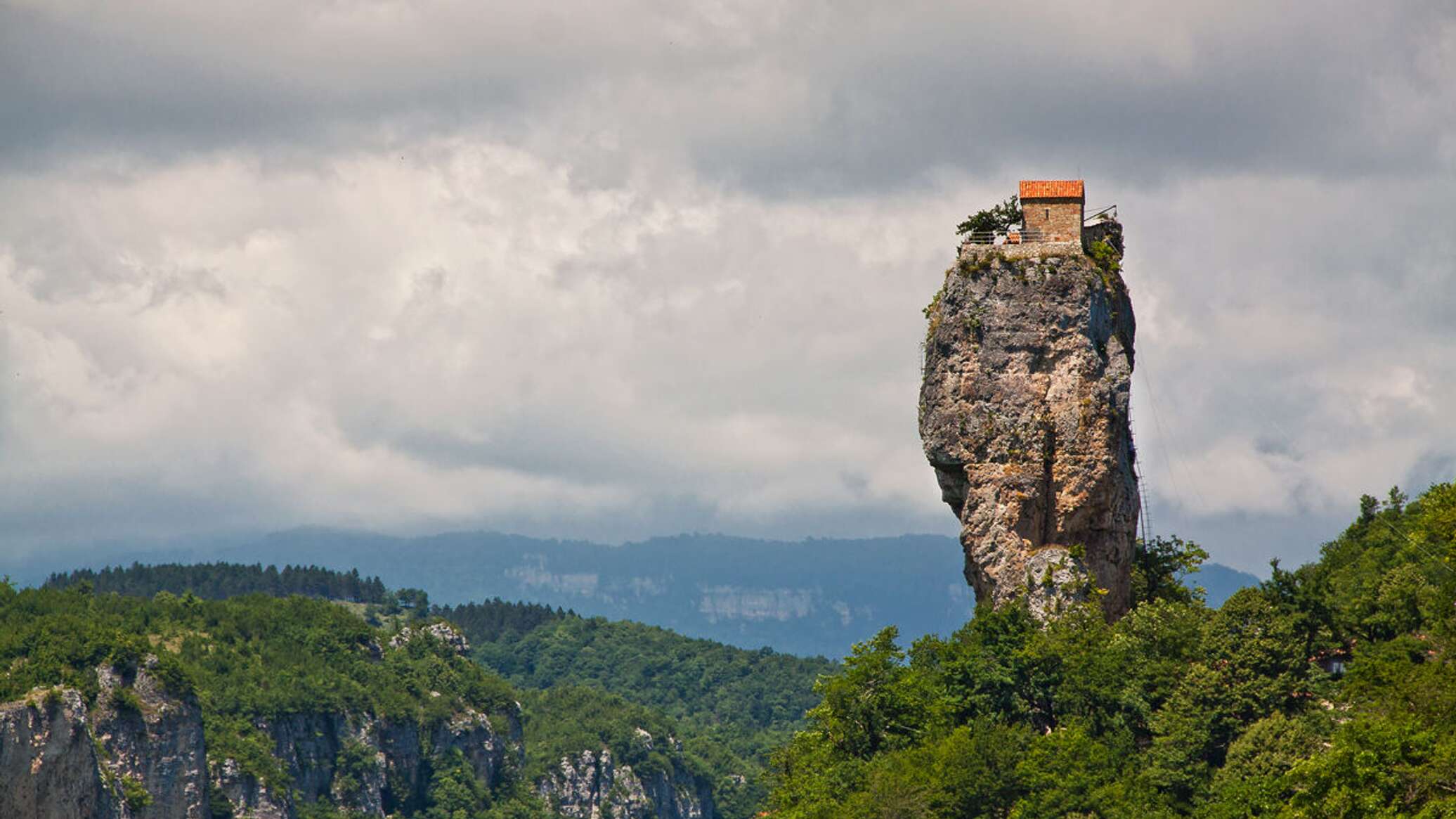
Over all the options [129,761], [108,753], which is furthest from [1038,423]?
[129,761]

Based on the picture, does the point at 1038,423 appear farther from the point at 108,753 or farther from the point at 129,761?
the point at 129,761

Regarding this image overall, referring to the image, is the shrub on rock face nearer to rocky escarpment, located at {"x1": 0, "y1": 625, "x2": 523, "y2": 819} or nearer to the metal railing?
the metal railing

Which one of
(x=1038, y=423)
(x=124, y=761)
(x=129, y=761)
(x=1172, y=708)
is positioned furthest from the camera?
(x=129, y=761)

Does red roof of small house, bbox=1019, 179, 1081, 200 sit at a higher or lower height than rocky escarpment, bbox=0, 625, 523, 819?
higher

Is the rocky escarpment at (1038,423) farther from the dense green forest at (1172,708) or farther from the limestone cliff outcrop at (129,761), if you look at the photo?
the limestone cliff outcrop at (129,761)

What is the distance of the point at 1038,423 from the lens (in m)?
89.3

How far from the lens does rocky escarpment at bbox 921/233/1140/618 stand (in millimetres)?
88938

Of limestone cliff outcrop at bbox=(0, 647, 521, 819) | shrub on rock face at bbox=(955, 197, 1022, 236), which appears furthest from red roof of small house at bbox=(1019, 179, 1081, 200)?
limestone cliff outcrop at bbox=(0, 647, 521, 819)

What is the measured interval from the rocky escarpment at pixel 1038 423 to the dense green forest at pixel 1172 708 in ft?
7.61

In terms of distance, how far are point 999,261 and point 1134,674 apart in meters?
17.5

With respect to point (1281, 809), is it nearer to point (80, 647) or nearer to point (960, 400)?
point (960, 400)

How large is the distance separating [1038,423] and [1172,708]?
42.9 ft

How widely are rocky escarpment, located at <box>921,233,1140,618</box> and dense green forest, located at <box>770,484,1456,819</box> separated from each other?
2321 mm

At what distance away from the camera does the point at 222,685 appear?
199 meters
